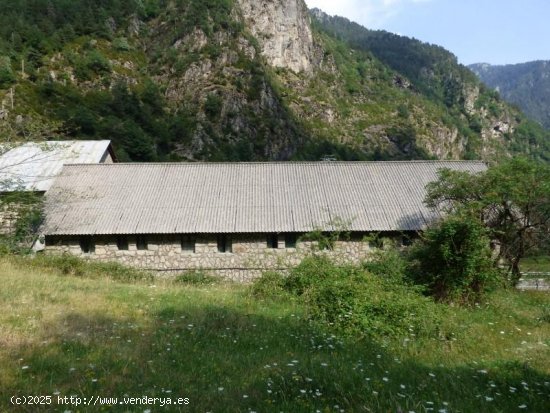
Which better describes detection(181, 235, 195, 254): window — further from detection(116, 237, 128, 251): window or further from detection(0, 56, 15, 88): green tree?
detection(0, 56, 15, 88): green tree

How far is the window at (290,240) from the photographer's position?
68.4ft

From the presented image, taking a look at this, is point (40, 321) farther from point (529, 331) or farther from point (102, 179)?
point (102, 179)

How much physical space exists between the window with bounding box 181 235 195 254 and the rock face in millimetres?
111319

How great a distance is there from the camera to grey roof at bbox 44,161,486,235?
2066 cm

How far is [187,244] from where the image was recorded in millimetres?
20766

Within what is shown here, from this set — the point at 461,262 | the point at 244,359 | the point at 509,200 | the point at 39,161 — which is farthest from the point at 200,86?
the point at 244,359

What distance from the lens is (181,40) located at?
104 meters

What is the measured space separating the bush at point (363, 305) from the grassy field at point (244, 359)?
0.48 meters

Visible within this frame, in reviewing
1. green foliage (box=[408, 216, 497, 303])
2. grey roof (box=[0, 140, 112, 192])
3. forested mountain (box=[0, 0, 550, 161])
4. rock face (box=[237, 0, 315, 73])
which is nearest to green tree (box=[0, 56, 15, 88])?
forested mountain (box=[0, 0, 550, 161])

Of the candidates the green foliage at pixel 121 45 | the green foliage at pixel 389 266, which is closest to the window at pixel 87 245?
the green foliage at pixel 389 266

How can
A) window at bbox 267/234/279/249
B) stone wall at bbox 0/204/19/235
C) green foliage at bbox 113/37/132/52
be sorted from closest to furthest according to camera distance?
stone wall at bbox 0/204/19/235 < window at bbox 267/234/279/249 < green foliage at bbox 113/37/132/52

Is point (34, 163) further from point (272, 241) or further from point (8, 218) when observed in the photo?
point (272, 241)

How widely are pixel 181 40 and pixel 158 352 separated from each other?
349 ft

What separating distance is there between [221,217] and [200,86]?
78300 millimetres
